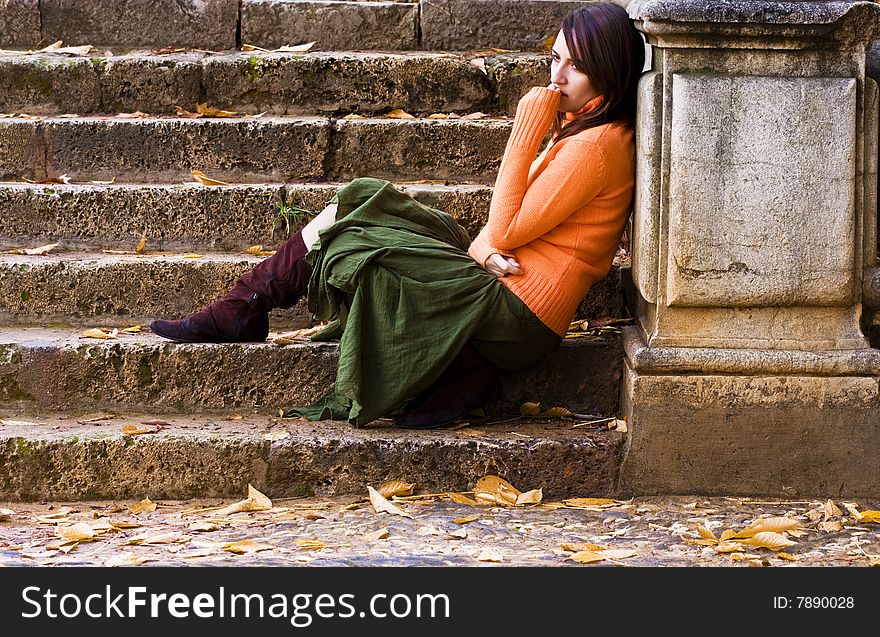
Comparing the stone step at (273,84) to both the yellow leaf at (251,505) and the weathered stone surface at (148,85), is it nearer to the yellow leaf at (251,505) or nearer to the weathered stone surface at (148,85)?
the weathered stone surface at (148,85)

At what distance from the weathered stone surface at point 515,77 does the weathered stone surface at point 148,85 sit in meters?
1.30

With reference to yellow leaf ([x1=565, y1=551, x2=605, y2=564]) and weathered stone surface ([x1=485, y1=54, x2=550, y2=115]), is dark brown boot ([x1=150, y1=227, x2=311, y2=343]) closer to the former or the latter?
yellow leaf ([x1=565, y1=551, x2=605, y2=564])

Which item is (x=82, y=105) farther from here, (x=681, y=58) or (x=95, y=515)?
(x=681, y=58)

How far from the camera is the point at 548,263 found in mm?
3295

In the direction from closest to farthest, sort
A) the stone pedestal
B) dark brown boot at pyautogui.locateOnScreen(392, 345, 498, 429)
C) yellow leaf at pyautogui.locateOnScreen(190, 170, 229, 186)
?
the stone pedestal, dark brown boot at pyautogui.locateOnScreen(392, 345, 498, 429), yellow leaf at pyautogui.locateOnScreen(190, 170, 229, 186)

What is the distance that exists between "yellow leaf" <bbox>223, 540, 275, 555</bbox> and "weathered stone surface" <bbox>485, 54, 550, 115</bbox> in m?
2.49

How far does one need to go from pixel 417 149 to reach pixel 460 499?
165 cm

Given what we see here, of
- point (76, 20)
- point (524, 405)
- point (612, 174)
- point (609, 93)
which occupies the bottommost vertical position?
point (524, 405)

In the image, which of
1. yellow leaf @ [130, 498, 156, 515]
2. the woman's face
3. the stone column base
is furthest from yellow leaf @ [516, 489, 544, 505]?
the woman's face

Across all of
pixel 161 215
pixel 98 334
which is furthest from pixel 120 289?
pixel 161 215

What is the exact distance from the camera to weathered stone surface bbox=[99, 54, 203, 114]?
4.66 m

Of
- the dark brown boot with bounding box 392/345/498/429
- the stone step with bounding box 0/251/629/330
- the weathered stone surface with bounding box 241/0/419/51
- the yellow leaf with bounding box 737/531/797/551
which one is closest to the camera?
the yellow leaf with bounding box 737/531/797/551

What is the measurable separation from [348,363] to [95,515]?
85cm

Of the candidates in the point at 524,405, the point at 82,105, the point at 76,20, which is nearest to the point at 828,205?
the point at 524,405
